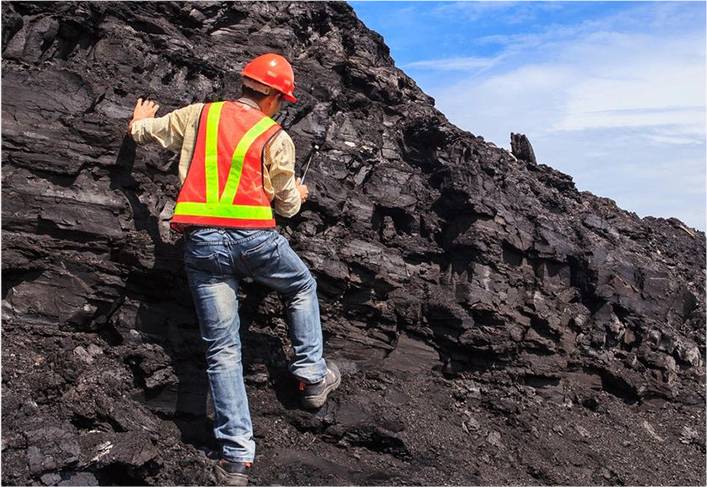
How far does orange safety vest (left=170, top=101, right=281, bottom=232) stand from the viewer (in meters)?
5.36

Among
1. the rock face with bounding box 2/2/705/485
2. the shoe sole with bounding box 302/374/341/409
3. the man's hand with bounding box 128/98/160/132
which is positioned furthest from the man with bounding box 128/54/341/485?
the shoe sole with bounding box 302/374/341/409

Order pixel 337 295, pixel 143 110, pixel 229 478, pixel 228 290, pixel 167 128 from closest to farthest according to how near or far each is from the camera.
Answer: pixel 229 478, pixel 228 290, pixel 167 128, pixel 143 110, pixel 337 295

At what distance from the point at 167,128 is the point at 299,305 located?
1837mm

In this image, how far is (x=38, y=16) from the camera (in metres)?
6.11

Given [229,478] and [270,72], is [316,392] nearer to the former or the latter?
[229,478]

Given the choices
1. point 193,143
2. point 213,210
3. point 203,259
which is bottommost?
point 203,259

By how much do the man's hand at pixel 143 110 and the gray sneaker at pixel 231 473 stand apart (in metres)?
2.91

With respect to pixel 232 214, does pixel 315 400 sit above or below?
below

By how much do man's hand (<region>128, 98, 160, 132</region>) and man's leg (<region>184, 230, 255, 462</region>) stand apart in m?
1.28

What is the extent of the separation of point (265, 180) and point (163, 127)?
0.96 m

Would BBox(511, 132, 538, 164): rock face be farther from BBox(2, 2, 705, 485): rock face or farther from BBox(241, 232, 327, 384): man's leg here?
BBox(241, 232, 327, 384): man's leg

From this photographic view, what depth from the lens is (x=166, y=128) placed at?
18.7 ft

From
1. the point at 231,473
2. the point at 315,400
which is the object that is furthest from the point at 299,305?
the point at 231,473

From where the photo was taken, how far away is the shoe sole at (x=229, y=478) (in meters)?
5.19
